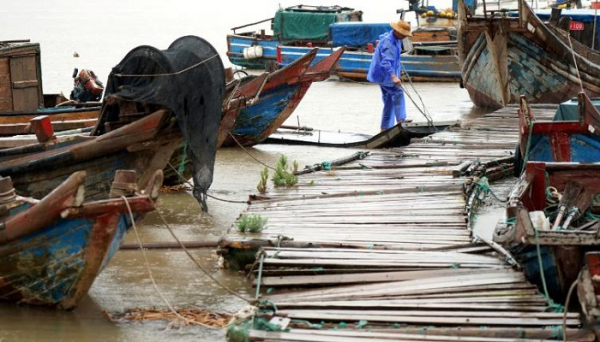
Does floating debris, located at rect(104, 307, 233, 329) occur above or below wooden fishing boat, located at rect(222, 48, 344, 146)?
below

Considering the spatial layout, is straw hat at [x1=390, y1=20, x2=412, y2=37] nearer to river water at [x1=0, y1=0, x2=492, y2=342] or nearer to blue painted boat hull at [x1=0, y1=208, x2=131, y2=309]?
river water at [x1=0, y1=0, x2=492, y2=342]

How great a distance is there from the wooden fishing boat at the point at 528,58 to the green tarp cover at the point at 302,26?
33.0 feet

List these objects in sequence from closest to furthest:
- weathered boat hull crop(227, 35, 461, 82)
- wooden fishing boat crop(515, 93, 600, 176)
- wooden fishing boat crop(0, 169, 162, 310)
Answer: wooden fishing boat crop(0, 169, 162, 310) → wooden fishing boat crop(515, 93, 600, 176) → weathered boat hull crop(227, 35, 461, 82)

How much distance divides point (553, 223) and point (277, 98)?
22.3 ft

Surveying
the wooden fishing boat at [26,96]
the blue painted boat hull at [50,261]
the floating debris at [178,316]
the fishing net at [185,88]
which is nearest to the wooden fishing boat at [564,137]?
the fishing net at [185,88]

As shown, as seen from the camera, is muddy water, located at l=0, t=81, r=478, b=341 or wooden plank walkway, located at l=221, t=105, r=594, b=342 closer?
wooden plank walkway, located at l=221, t=105, r=594, b=342

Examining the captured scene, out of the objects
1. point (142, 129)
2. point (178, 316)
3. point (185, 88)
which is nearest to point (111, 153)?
point (142, 129)

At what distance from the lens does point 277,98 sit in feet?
45.7

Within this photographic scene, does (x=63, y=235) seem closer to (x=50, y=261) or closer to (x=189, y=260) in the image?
(x=50, y=261)

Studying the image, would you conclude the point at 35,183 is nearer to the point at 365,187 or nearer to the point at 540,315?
the point at 365,187

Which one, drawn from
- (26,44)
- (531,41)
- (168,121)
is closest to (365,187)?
(168,121)

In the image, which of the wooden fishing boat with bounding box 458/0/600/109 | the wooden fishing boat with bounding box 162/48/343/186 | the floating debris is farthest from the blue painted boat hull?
the wooden fishing boat with bounding box 458/0/600/109

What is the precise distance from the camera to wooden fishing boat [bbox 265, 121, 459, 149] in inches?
526

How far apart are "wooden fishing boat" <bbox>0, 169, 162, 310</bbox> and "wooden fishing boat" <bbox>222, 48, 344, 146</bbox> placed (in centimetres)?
657
